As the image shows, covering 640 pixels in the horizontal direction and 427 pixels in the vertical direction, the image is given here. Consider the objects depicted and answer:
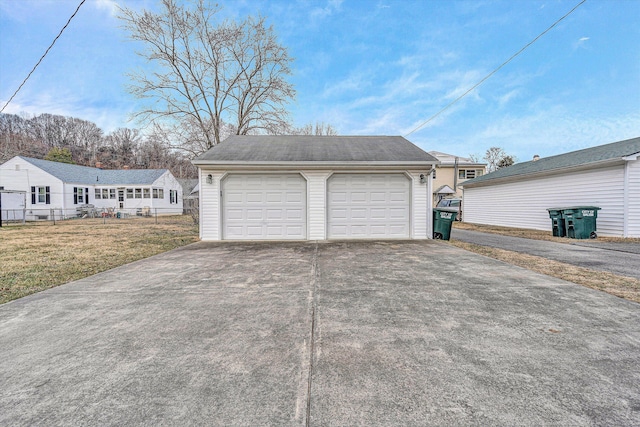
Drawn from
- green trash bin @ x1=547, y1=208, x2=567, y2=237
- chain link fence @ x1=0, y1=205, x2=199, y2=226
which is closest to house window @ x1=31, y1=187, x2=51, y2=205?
chain link fence @ x1=0, y1=205, x2=199, y2=226

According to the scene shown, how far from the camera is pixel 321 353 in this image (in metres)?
2.33

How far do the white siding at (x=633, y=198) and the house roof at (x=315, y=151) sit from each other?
6.67 metres

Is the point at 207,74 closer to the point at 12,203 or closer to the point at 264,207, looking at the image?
the point at 264,207

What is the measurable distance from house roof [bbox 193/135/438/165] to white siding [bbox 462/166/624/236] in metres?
6.70

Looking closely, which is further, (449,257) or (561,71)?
(561,71)

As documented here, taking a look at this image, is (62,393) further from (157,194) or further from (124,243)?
(157,194)

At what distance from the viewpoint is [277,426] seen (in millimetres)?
1543

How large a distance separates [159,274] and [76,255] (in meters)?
3.58

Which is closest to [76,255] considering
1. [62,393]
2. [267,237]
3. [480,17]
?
[267,237]

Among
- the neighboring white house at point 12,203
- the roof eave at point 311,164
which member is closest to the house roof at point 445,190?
the roof eave at point 311,164

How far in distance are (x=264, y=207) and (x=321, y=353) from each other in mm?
6904

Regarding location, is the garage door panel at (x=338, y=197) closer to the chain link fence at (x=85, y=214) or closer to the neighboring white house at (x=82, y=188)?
the chain link fence at (x=85, y=214)

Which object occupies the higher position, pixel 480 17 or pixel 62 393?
pixel 480 17

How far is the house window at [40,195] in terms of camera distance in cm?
2039
